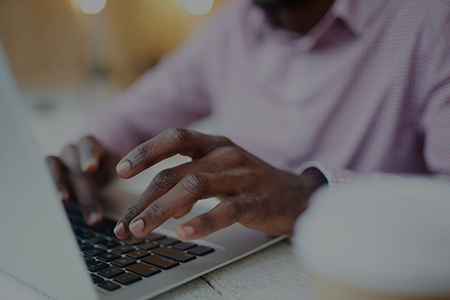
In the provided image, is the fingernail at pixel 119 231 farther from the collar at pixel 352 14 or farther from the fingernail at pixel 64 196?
the collar at pixel 352 14

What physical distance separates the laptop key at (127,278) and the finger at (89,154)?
1.02 ft

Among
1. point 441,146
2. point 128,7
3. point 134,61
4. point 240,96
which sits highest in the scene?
point 128,7

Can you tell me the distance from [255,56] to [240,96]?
0.09m

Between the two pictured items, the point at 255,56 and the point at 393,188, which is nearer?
the point at 393,188

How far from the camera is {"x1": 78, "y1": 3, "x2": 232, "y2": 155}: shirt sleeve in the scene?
1103 mm

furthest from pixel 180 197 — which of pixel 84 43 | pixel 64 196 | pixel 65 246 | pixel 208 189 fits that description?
pixel 84 43

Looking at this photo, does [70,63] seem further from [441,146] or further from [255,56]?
[441,146]

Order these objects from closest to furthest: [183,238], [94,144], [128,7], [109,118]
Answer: [183,238]
[94,144]
[109,118]
[128,7]

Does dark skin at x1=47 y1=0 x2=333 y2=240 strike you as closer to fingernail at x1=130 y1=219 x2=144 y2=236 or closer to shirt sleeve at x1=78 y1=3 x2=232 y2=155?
fingernail at x1=130 y1=219 x2=144 y2=236

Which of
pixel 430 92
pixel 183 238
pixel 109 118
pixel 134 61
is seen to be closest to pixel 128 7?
pixel 134 61

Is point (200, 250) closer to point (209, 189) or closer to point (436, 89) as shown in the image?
point (209, 189)

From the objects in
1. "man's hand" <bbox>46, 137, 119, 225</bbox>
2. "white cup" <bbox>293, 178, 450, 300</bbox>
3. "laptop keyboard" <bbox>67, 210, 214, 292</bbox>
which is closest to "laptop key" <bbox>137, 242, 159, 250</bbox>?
"laptop keyboard" <bbox>67, 210, 214, 292</bbox>

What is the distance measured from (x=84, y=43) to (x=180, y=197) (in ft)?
10.0

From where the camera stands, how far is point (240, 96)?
0.97m
